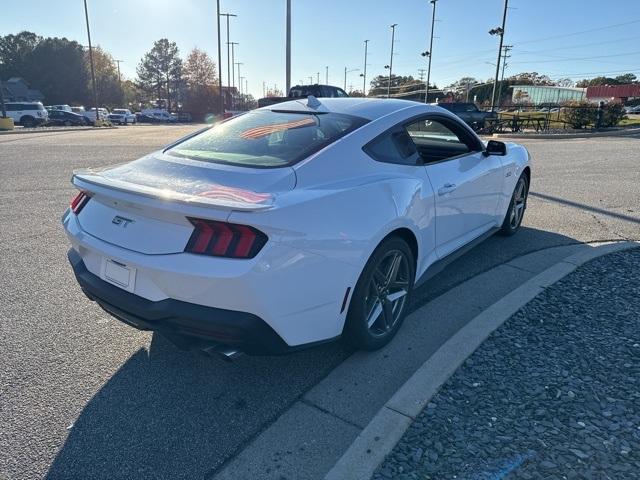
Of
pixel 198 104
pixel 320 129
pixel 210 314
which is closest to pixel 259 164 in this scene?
pixel 320 129

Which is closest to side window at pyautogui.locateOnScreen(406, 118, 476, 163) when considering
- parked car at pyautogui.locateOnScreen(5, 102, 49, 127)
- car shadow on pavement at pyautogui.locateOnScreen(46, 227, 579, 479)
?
car shadow on pavement at pyautogui.locateOnScreen(46, 227, 579, 479)

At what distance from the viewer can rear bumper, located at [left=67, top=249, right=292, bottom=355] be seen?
222cm

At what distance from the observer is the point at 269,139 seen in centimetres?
320

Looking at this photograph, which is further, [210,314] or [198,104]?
[198,104]

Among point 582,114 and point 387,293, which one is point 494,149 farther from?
point 582,114

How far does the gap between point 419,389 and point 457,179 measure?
6.14ft

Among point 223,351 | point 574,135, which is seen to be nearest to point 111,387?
point 223,351

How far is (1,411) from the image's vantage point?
8.11ft

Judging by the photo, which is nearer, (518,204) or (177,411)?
(177,411)

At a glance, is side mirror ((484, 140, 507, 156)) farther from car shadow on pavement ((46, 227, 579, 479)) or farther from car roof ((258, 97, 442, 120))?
car shadow on pavement ((46, 227, 579, 479))

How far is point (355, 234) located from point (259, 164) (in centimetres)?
73

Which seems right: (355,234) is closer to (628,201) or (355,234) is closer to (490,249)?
(490,249)

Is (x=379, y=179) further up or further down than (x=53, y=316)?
further up

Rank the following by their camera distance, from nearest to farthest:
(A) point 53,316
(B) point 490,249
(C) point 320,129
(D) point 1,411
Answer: (D) point 1,411 < (C) point 320,129 < (A) point 53,316 < (B) point 490,249
